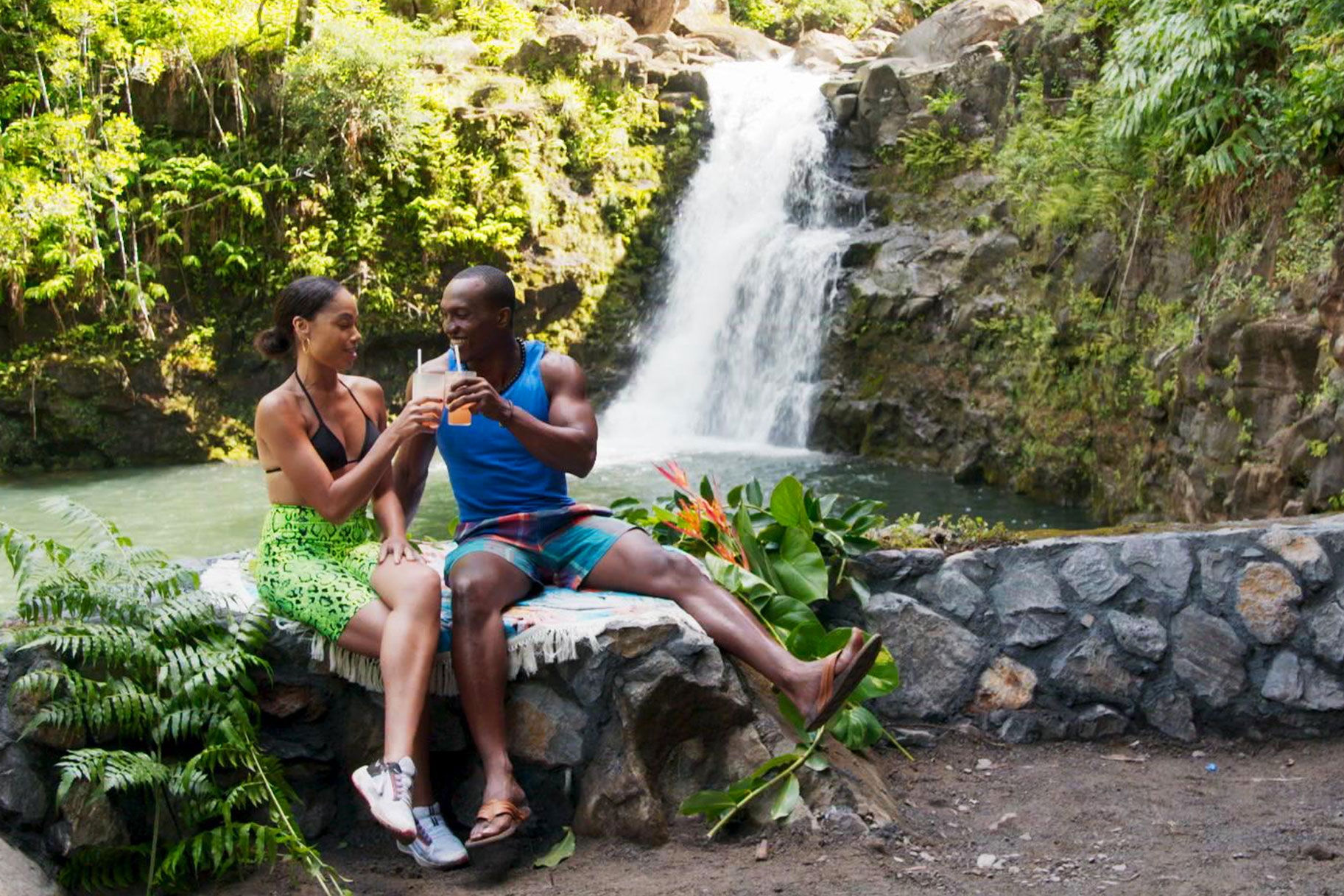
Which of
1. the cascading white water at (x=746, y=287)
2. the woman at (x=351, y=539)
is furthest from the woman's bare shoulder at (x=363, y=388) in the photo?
the cascading white water at (x=746, y=287)

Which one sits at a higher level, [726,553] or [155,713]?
[726,553]

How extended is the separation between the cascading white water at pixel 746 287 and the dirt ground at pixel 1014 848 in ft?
32.4

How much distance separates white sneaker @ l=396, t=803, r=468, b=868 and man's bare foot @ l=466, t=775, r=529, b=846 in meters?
0.04

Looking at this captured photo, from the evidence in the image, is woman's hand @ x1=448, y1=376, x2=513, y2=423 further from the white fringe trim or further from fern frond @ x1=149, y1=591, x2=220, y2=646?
fern frond @ x1=149, y1=591, x2=220, y2=646

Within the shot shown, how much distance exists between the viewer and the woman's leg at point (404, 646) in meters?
3.23

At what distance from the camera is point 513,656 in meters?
3.38

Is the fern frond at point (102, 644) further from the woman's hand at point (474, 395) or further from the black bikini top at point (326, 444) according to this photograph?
the woman's hand at point (474, 395)

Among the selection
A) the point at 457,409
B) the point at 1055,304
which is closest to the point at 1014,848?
the point at 457,409

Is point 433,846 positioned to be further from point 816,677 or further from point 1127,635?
point 1127,635

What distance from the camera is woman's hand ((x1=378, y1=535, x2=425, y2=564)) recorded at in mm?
3572

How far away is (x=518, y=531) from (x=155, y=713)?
3.57 ft

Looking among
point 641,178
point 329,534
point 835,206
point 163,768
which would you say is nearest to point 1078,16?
point 835,206

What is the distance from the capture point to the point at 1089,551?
417cm

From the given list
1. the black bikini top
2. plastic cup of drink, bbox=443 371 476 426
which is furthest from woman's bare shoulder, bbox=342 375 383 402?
plastic cup of drink, bbox=443 371 476 426
